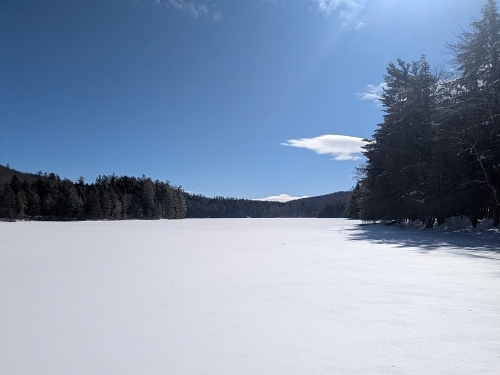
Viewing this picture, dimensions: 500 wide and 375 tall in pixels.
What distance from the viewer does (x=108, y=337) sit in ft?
12.1

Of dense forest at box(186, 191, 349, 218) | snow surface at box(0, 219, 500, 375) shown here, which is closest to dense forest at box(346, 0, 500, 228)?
snow surface at box(0, 219, 500, 375)

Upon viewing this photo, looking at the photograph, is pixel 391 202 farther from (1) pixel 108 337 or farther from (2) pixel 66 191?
(2) pixel 66 191

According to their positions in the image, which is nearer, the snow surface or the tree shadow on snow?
the snow surface

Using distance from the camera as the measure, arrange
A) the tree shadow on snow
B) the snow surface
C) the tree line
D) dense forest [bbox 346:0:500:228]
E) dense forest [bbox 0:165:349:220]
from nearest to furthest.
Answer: the snow surface < the tree shadow on snow < dense forest [bbox 346:0:500:228] < the tree line < dense forest [bbox 0:165:349:220]

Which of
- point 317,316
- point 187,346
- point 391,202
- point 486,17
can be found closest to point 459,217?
point 391,202

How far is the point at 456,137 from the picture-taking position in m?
17.8

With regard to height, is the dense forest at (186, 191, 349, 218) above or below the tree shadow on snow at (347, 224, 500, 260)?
above

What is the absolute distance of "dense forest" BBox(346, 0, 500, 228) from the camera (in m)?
17.4

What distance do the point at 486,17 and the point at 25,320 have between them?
2396cm

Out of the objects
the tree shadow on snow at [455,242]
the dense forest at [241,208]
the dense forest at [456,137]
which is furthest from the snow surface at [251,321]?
the dense forest at [241,208]

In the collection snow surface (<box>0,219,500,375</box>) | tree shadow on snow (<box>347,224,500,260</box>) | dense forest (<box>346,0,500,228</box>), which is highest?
dense forest (<box>346,0,500,228</box>)

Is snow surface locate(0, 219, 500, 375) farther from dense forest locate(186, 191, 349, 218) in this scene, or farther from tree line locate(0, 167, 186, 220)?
dense forest locate(186, 191, 349, 218)

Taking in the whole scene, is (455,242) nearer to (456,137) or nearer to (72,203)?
Answer: (456,137)

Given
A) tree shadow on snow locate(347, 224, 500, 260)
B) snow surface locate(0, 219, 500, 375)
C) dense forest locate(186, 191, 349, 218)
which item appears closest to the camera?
snow surface locate(0, 219, 500, 375)
